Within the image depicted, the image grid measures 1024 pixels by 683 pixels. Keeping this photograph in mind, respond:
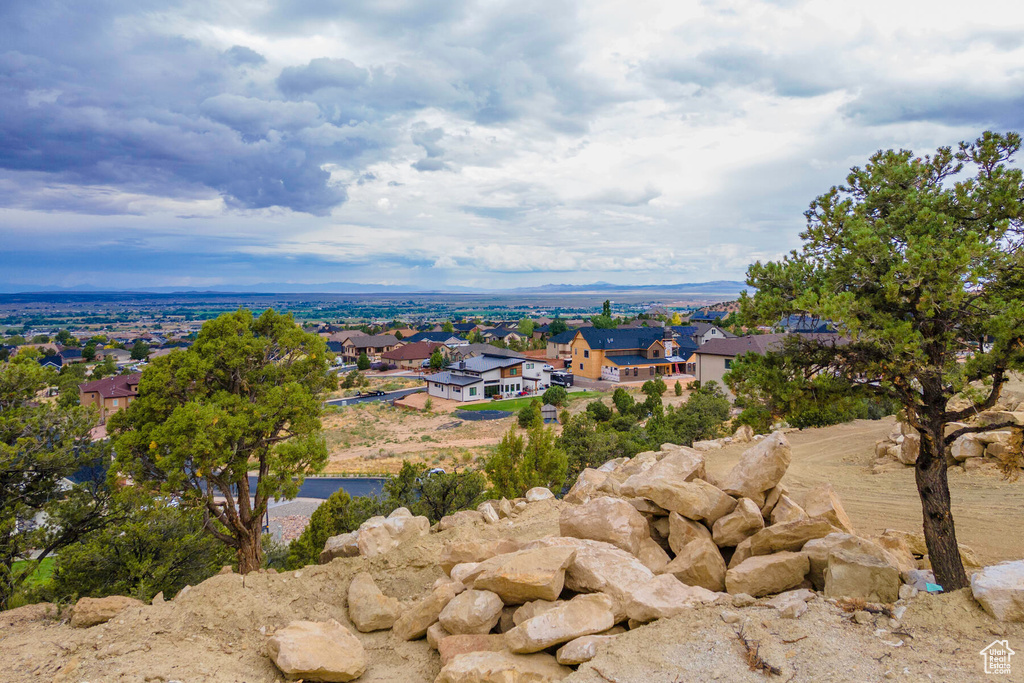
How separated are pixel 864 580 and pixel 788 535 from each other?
1223 mm

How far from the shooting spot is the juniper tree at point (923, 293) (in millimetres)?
6762

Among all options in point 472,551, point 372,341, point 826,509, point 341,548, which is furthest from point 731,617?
point 372,341

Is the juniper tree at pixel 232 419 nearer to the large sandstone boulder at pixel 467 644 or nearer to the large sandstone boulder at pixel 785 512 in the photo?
the large sandstone boulder at pixel 467 644

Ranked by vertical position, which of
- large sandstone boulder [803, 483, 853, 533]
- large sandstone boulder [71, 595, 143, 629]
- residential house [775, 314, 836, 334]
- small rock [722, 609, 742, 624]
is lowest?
large sandstone boulder [71, 595, 143, 629]

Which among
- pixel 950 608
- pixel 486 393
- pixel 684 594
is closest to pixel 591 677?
pixel 684 594

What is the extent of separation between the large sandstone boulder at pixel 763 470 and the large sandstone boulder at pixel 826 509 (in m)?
0.70

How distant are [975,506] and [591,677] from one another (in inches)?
442

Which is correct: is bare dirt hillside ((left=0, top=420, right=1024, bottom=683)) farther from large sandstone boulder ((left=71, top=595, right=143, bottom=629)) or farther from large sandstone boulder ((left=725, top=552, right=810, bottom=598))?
large sandstone boulder ((left=725, top=552, right=810, bottom=598))

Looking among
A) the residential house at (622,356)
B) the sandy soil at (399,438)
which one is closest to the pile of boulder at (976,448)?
the sandy soil at (399,438)

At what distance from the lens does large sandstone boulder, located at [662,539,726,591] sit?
27.0 feet

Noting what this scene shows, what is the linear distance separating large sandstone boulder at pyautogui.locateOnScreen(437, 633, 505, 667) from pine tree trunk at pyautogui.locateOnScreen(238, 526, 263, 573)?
9.93 meters

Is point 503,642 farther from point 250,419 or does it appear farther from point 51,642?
point 250,419

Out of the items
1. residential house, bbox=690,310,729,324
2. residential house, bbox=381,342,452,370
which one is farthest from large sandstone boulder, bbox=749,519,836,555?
residential house, bbox=690,310,729,324

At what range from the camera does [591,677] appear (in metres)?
6.30
